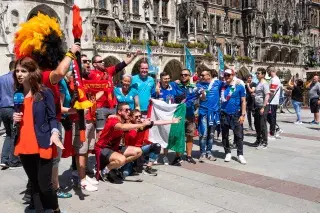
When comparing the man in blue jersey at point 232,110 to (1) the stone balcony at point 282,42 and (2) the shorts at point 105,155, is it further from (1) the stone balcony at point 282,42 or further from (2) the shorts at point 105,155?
(1) the stone balcony at point 282,42

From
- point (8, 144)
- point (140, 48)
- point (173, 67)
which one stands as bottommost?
point (8, 144)

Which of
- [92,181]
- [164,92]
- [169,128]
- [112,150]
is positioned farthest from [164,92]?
[92,181]

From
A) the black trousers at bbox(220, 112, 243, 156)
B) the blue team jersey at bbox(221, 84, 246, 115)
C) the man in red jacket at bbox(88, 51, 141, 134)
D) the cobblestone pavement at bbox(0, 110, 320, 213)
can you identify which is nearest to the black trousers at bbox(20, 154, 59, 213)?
the cobblestone pavement at bbox(0, 110, 320, 213)

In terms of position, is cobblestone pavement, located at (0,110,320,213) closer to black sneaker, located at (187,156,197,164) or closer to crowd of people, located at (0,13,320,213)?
black sneaker, located at (187,156,197,164)

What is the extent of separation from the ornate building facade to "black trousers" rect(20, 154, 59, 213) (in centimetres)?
2078

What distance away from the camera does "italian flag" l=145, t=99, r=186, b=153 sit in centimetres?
748

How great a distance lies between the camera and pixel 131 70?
31.0m

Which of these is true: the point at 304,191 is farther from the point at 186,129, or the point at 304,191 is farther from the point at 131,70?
the point at 131,70

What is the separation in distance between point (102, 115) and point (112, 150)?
2.30 ft

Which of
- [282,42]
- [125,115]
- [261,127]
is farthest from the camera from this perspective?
[282,42]

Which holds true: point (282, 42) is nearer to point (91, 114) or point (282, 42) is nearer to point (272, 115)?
point (272, 115)

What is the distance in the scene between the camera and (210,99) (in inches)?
313

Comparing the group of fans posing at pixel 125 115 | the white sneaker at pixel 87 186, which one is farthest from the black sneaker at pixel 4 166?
the white sneaker at pixel 87 186

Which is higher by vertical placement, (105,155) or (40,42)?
(40,42)
